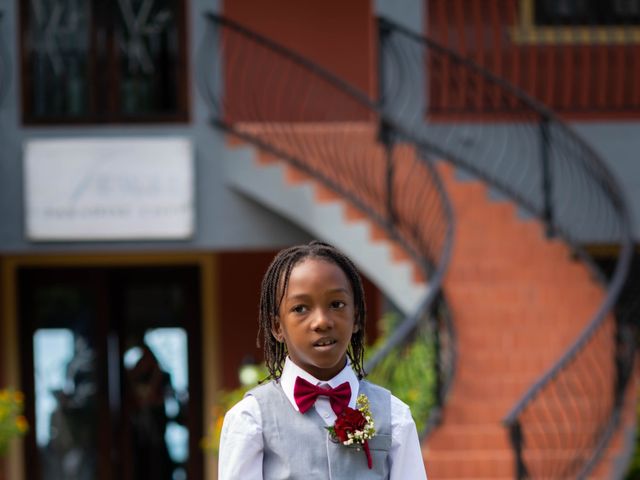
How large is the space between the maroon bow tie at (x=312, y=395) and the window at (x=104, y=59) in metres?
8.67

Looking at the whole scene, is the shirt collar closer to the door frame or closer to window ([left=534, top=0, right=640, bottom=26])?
the door frame

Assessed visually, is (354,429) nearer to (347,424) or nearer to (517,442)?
(347,424)

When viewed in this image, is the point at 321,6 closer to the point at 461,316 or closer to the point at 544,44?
the point at 544,44

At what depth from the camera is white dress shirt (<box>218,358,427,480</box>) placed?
3.26 meters

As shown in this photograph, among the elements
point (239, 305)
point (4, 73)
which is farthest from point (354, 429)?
point (239, 305)

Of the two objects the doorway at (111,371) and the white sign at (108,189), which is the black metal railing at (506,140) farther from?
the doorway at (111,371)

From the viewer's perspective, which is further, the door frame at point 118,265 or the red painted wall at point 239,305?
the red painted wall at point 239,305

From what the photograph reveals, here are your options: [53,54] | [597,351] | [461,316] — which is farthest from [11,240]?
[597,351]

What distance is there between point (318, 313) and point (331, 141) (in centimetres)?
840

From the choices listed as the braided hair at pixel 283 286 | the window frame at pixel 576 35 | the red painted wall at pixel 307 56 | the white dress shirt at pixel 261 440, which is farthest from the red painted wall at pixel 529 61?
the white dress shirt at pixel 261 440

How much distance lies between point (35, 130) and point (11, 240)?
92 cm

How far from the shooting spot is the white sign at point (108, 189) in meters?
11.5

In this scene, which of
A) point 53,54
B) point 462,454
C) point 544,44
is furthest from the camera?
point 544,44

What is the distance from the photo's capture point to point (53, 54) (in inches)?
474
